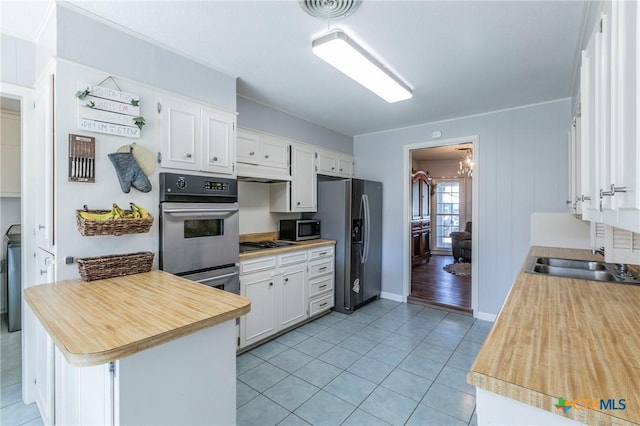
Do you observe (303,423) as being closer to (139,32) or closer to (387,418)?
(387,418)

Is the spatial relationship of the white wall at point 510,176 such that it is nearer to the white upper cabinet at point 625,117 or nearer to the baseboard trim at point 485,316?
the baseboard trim at point 485,316

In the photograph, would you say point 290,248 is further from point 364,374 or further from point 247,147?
point 364,374

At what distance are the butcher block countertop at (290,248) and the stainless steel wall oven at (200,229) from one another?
254 mm

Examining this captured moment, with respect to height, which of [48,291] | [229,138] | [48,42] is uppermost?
[48,42]

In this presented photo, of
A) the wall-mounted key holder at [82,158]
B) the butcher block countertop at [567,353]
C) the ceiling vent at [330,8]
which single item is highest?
the ceiling vent at [330,8]

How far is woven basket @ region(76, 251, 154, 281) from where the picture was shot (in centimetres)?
164

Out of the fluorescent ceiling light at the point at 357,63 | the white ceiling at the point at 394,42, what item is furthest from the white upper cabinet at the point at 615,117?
the fluorescent ceiling light at the point at 357,63

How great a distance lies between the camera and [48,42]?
1792 millimetres

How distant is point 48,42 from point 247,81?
1.37 m

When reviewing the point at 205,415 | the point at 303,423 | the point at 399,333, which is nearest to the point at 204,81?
the point at 205,415

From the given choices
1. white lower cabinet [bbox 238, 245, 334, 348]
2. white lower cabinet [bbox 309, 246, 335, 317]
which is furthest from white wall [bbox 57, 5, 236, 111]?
white lower cabinet [bbox 309, 246, 335, 317]

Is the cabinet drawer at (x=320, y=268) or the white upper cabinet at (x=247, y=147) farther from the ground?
the white upper cabinet at (x=247, y=147)

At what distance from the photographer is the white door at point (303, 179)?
366 cm

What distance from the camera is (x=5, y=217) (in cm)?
343
